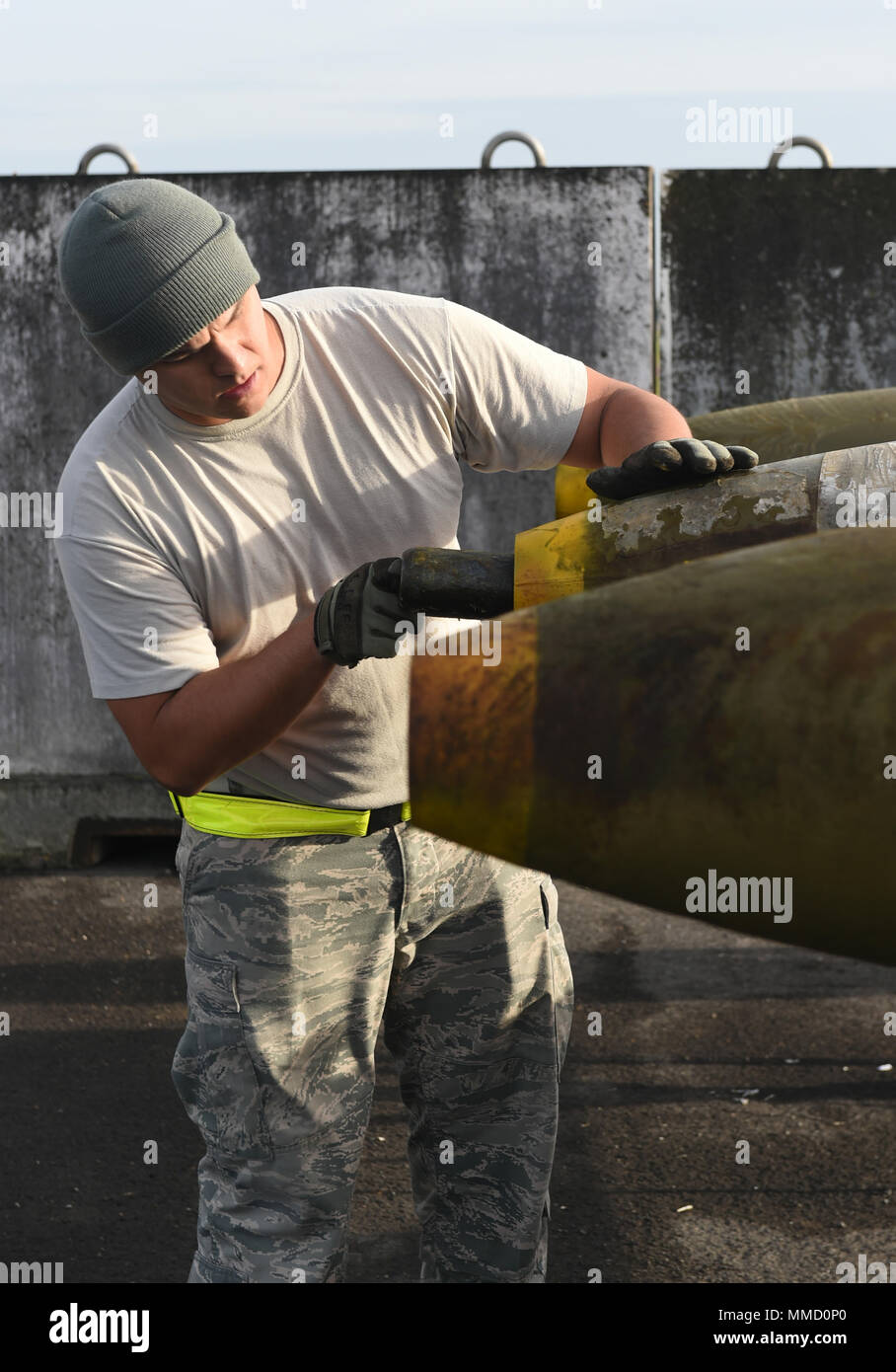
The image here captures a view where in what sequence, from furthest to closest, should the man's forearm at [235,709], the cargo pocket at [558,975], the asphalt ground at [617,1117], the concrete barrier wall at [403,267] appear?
the concrete barrier wall at [403,267] → the asphalt ground at [617,1117] → the cargo pocket at [558,975] → the man's forearm at [235,709]

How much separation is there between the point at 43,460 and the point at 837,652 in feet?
13.2

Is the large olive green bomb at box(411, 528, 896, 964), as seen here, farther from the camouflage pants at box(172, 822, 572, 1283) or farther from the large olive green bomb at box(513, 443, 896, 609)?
the camouflage pants at box(172, 822, 572, 1283)

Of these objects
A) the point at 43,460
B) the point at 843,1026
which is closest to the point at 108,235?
the point at 843,1026

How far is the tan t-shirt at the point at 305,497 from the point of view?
1.80 m

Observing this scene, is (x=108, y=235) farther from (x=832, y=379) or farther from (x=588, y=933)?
(x=832, y=379)

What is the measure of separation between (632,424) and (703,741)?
0.89 m

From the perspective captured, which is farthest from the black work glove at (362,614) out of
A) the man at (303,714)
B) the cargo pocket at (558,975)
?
the cargo pocket at (558,975)

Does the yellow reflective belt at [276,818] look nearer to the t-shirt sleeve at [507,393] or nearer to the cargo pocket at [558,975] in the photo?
the cargo pocket at [558,975]

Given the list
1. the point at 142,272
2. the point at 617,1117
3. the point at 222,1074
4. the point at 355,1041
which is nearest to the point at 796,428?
the point at 142,272

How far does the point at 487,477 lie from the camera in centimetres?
464

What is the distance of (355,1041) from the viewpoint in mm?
1901

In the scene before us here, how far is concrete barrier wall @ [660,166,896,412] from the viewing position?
178 inches

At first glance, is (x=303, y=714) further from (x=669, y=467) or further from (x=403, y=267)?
(x=403, y=267)

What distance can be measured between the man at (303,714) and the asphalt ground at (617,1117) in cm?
78
